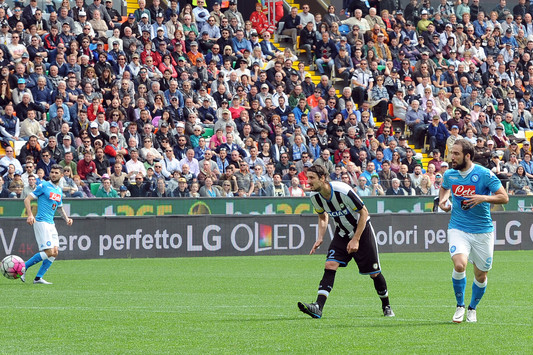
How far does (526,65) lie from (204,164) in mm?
15603

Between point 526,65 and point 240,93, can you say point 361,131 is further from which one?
point 526,65

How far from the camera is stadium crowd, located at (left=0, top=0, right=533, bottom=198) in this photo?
2359cm

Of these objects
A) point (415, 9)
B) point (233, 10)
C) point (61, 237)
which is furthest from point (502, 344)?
point (415, 9)

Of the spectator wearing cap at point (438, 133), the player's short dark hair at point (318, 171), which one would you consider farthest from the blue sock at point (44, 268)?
the spectator wearing cap at point (438, 133)

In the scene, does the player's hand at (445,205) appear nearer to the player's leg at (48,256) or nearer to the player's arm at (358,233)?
the player's arm at (358,233)

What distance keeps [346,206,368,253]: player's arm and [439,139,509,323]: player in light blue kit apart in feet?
3.26

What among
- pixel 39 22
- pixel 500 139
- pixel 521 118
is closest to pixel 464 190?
pixel 39 22

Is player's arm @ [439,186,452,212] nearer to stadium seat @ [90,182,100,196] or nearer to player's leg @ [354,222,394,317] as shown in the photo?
player's leg @ [354,222,394,317]

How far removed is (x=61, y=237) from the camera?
22094 millimetres

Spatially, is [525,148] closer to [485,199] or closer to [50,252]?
[50,252]

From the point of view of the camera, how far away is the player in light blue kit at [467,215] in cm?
1036

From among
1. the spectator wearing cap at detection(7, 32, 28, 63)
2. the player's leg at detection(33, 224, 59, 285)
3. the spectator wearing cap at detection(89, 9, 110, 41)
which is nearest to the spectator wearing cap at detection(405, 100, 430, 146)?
the spectator wearing cap at detection(89, 9, 110, 41)

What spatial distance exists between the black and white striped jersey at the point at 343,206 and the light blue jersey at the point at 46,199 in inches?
272

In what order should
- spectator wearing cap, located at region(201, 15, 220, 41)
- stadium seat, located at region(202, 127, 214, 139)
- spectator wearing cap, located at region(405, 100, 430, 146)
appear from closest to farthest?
stadium seat, located at region(202, 127, 214, 139), spectator wearing cap, located at region(201, 15, 220, 41), spectator wearing cap, located at region(405, 100, 430, 146)
